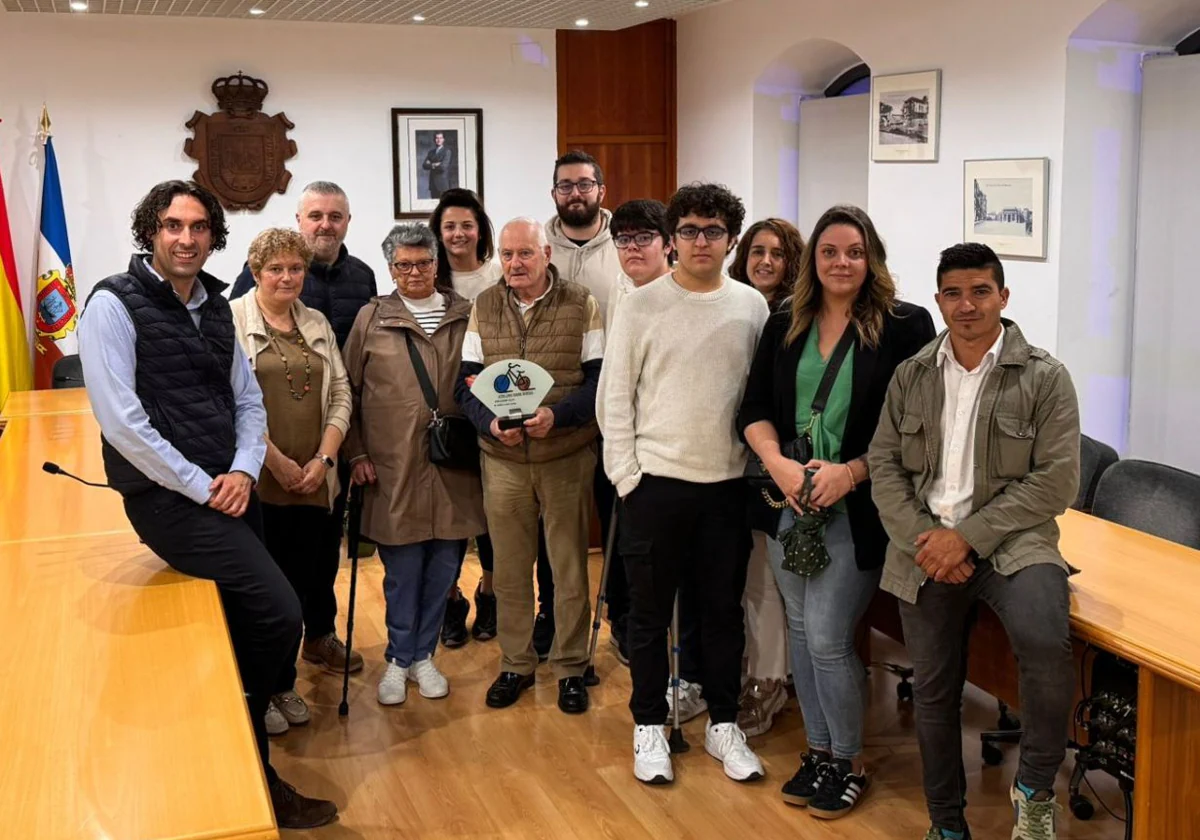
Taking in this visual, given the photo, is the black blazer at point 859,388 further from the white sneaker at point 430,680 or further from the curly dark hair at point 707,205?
the white sneaker at point 430,680

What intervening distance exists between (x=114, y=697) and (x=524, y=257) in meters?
1.94

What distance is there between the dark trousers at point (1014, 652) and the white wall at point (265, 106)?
5.32m

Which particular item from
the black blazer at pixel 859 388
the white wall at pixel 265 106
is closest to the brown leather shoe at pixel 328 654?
the black blazer at pixel 859 388

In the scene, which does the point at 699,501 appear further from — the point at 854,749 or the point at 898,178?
the point at 898,178

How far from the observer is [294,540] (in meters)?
4.00

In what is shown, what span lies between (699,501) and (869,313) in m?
0.69

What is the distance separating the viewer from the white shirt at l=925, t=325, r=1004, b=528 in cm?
292

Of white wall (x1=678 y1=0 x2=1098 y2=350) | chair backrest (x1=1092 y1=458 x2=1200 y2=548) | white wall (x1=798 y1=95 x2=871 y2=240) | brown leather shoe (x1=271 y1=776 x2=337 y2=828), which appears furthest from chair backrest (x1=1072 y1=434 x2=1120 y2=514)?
white wall (x1=798 y1=95 x2=871 y2=240)

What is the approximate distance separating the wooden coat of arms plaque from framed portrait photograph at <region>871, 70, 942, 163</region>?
333 cm

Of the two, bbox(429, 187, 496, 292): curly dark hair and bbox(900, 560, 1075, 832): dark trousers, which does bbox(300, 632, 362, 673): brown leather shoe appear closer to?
bbox(429, 187, 496, 292): curly dark hair

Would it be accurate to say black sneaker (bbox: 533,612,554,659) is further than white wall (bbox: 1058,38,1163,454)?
No

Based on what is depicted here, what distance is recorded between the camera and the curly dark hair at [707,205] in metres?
3.39

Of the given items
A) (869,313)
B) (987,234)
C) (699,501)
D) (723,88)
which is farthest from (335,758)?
(723,88)

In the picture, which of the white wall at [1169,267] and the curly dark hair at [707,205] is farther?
the white wall at [1169,267]
